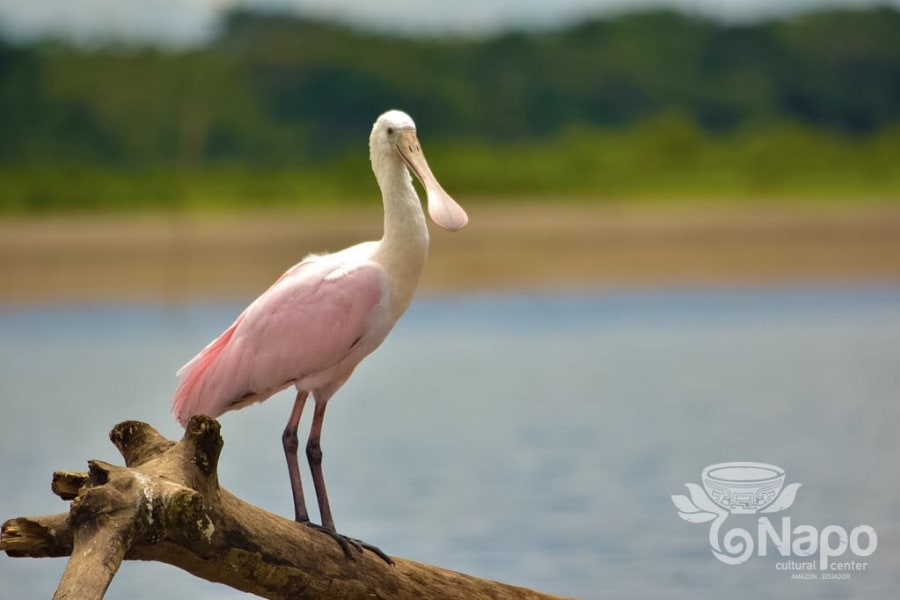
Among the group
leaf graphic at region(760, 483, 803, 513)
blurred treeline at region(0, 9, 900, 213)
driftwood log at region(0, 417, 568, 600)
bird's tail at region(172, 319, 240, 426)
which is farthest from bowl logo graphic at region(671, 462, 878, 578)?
blurred treeline at region(0, 9, 900, 213)

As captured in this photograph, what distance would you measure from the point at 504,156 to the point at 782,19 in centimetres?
581

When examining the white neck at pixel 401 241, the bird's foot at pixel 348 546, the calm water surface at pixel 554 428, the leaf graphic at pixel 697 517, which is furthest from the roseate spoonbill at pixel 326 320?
the leaf graphic at pixel 697 517

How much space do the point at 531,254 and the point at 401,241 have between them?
16406 millimetres

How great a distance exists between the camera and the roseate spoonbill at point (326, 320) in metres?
5.55

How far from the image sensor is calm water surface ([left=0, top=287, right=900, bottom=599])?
26.4 ft

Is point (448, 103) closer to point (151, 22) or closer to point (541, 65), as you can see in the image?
point (541, 65)

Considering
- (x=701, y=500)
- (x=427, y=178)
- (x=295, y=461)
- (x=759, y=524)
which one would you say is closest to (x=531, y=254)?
(x=701, y=500)

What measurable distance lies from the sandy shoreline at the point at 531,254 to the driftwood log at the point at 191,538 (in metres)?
15.4

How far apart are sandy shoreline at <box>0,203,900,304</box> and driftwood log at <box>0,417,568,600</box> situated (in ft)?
50.7

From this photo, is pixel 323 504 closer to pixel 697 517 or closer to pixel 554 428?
pixel 697 517

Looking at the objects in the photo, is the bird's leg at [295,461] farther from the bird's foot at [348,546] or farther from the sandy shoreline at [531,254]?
the sandy shoreline at [531,254]

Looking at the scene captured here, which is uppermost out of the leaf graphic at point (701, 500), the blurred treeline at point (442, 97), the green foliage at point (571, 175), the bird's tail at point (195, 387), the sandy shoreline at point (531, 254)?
the blurred treeline at point (442, 97)

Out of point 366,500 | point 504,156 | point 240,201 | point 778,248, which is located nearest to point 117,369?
point 366,500

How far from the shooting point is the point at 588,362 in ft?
50.1
